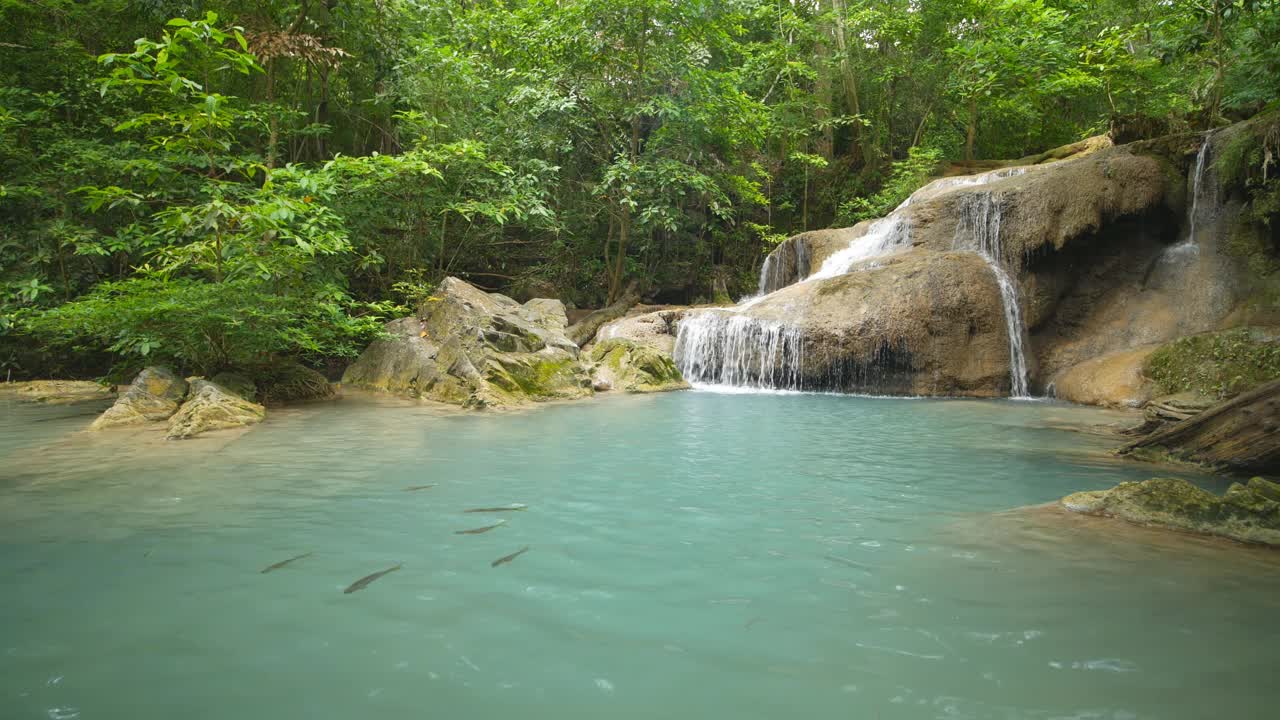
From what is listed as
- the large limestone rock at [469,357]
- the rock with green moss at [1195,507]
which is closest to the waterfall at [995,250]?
the large limestone rock at [469,357]

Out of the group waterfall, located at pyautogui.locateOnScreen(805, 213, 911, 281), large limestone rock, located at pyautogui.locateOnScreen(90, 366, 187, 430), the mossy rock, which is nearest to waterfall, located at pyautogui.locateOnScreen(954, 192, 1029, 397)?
waterfall, located at pyautogui.locateOnScreen(805, 213, 911, 281)

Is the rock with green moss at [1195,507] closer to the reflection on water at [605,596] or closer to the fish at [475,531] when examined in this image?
the reflection on water at [605,596]

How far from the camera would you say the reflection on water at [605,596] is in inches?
64.7

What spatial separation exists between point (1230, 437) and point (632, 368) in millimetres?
7647

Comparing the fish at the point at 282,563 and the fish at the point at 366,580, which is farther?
the fish at the point at 282,563

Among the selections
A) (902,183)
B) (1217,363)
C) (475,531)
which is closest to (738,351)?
(1217,363)

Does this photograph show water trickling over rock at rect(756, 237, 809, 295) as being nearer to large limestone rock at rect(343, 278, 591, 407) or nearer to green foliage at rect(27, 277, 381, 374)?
large limestone rock at rect(343, 278, 591, 407)

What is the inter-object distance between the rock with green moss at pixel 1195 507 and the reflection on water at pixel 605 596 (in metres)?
0.19

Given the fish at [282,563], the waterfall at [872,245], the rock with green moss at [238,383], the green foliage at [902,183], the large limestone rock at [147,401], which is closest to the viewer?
the fish at [282,563]

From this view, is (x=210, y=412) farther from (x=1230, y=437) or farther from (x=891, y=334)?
(x=891, y=334)

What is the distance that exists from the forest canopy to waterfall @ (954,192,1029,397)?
3.05 m

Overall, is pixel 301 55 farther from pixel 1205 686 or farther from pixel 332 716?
pixel 1205 686

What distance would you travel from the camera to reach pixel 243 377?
7.38 m

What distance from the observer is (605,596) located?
7.37 feet
